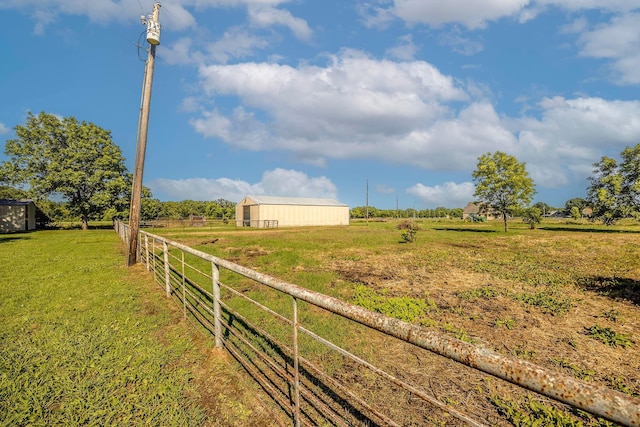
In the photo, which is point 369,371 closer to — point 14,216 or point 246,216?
point 14,216

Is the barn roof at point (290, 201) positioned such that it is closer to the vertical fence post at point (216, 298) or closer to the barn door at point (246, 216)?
the barn door at point (246, 216)

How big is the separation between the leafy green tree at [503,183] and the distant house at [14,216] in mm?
51470

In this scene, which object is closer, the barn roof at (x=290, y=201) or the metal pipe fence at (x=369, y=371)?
the metal pipe fence at (x=369, y=371)

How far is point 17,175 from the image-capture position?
33750mm

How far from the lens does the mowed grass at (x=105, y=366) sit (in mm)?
3021

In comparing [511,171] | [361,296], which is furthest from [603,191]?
[361,296]

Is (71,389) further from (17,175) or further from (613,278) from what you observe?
(17,175)

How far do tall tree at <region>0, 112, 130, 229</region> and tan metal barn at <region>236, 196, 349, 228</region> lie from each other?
16.6m

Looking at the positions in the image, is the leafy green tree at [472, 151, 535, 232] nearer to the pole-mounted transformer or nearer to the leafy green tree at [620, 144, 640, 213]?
the leafy green tree at [620, 144, 640, 213]

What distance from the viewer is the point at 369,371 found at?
13.9 ft

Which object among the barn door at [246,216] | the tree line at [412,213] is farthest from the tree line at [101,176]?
the tree line at [412,213]

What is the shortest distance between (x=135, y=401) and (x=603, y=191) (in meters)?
39.4

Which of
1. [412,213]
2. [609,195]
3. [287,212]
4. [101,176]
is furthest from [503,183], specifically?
→ [412,213]

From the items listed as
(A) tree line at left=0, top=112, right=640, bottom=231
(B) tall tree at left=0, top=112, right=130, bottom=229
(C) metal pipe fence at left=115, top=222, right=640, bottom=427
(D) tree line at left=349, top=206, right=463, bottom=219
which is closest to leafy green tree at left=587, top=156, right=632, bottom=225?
(A) tree line at left=0, top=112, right=640, bottom=231
